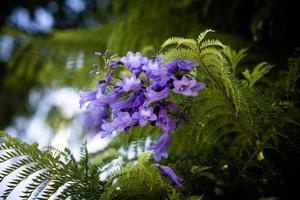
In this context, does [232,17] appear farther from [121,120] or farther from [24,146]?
[24,146]

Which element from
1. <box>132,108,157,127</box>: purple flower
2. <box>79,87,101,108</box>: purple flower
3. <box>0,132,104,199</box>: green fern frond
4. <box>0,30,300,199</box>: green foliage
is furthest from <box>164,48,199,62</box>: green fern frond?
<box>0,132,104,199</box>: green fern frond

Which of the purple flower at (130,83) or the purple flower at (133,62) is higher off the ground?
the purple flower at (133,62)

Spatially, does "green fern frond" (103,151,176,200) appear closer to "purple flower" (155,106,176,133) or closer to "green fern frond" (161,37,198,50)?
"purple flower" (155,106,176,133)

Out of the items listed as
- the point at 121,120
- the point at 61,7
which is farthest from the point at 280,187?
the point at 61,7

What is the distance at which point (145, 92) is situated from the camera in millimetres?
1038

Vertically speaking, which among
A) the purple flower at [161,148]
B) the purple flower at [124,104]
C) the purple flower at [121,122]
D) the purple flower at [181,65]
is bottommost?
the purple flower at [161,148]

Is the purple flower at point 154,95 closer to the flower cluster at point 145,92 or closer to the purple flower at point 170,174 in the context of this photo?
the flower cluster at point 145,92

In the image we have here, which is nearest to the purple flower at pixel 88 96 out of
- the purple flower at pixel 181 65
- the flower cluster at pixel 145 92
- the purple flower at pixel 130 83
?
the flower cluster at pixel 145 92

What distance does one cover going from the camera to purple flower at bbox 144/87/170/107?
1010mm

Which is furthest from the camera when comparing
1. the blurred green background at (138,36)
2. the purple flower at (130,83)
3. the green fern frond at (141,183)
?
the blurred green background at (138,36)

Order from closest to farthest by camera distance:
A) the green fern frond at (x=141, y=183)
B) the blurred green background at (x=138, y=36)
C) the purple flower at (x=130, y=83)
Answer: the green fern frond at (x=141, y=183), the purple flower at (x=130, y=83), the blurred green background at (x=138, y=36)

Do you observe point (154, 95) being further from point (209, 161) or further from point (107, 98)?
point (209, 161)

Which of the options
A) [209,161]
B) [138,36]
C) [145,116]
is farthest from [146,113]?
[138,36]

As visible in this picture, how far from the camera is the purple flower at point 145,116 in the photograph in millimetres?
1015
